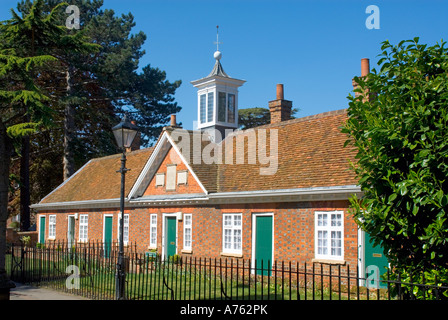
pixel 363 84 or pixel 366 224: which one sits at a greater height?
pixel 363 84

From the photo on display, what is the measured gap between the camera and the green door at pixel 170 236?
23891 mm

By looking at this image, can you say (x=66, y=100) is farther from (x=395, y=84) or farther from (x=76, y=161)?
(x=395, y=84)

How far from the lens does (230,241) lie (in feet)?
67.2

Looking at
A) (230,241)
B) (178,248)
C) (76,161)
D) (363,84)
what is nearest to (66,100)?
(76,161)

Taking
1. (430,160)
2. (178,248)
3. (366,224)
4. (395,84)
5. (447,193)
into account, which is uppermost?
(395,84)

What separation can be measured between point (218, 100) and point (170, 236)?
795 cm

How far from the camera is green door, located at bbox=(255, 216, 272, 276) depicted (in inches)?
Answer: 734

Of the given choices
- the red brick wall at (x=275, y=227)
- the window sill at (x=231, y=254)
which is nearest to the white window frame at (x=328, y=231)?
the red brick wall at (x=275, y=227)

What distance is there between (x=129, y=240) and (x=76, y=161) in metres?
19.9

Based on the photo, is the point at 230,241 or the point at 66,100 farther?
the point at 66,100

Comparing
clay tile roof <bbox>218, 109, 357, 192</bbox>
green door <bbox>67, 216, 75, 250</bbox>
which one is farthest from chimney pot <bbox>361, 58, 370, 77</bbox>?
green door <bbox>67, 216, 75, 250</bbox>

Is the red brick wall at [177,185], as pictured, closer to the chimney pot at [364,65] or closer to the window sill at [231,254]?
the window sill at [231,254]

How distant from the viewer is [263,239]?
62.2 ft
